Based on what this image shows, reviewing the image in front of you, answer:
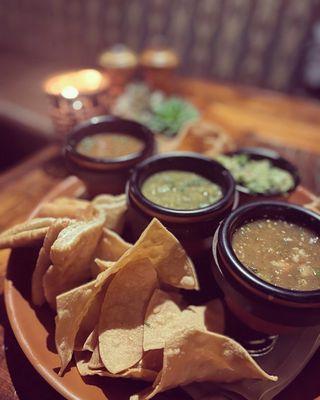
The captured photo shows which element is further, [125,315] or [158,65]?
[158,65]

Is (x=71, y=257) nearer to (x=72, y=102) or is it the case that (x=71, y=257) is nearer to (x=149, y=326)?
(x=149, y=326)

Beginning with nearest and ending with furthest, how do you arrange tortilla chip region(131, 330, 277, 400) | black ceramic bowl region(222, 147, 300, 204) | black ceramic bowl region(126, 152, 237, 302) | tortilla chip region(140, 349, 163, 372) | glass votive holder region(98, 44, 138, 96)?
tortilla chip region(131, 330, 277, 400)
tortilla chip region(140, 349, 163, 372)
black ceramic bowl region(126, 152, 237, 302)
black ceramic bowl region(222, 147, 300, 204)
glass votive holder region(98, 44, 138, 96)

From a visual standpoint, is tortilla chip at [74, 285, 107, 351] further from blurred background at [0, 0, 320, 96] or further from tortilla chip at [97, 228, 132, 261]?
blurred background at [0, 0, 320, 96]

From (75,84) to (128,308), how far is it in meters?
1.81

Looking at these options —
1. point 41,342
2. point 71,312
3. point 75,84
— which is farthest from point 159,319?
point 75,84

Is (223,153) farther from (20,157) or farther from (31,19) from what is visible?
(31,19)

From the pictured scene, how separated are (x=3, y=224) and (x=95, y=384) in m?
1.00

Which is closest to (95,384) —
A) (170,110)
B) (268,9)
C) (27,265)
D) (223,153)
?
(27,265)

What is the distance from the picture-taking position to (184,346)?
114 cm

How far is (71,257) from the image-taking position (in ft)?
4.45

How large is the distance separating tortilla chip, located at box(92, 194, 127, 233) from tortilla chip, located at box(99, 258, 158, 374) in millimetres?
281

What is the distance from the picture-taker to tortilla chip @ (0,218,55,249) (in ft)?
4.63

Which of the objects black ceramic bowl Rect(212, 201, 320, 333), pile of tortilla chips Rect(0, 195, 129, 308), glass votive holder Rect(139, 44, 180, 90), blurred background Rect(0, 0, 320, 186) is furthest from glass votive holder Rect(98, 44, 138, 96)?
black ceramic bowl Rect(212, 201, 320, 333)

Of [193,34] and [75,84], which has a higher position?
[75,84]
